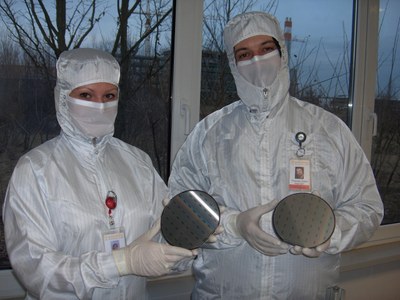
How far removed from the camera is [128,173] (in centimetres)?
126

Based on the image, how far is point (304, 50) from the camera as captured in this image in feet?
7.99

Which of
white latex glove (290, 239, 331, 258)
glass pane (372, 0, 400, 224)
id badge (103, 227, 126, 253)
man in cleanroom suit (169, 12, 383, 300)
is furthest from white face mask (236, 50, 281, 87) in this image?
glass pane (372, 0, 400, 224)

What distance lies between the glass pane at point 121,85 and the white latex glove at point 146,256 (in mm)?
1046

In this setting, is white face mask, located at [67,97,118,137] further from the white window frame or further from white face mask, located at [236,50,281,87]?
the white window frame

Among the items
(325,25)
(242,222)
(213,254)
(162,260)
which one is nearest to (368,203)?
(242,222)

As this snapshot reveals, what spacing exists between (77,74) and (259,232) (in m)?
0.73


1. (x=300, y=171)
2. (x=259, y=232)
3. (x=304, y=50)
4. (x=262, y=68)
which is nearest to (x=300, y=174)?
(x=300, y=171)

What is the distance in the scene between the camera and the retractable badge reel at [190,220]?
1025mm

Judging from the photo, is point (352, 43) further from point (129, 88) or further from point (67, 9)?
point (67, 9)

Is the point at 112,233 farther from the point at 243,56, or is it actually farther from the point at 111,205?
the point at 243,56

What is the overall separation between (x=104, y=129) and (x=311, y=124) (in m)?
0.72

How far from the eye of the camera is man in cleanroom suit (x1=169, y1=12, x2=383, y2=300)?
1251 mm

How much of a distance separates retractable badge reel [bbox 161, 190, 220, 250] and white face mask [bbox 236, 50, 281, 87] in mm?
502

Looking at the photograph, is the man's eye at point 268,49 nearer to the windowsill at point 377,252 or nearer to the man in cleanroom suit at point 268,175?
the man in cleanroom suit at point 268,175
